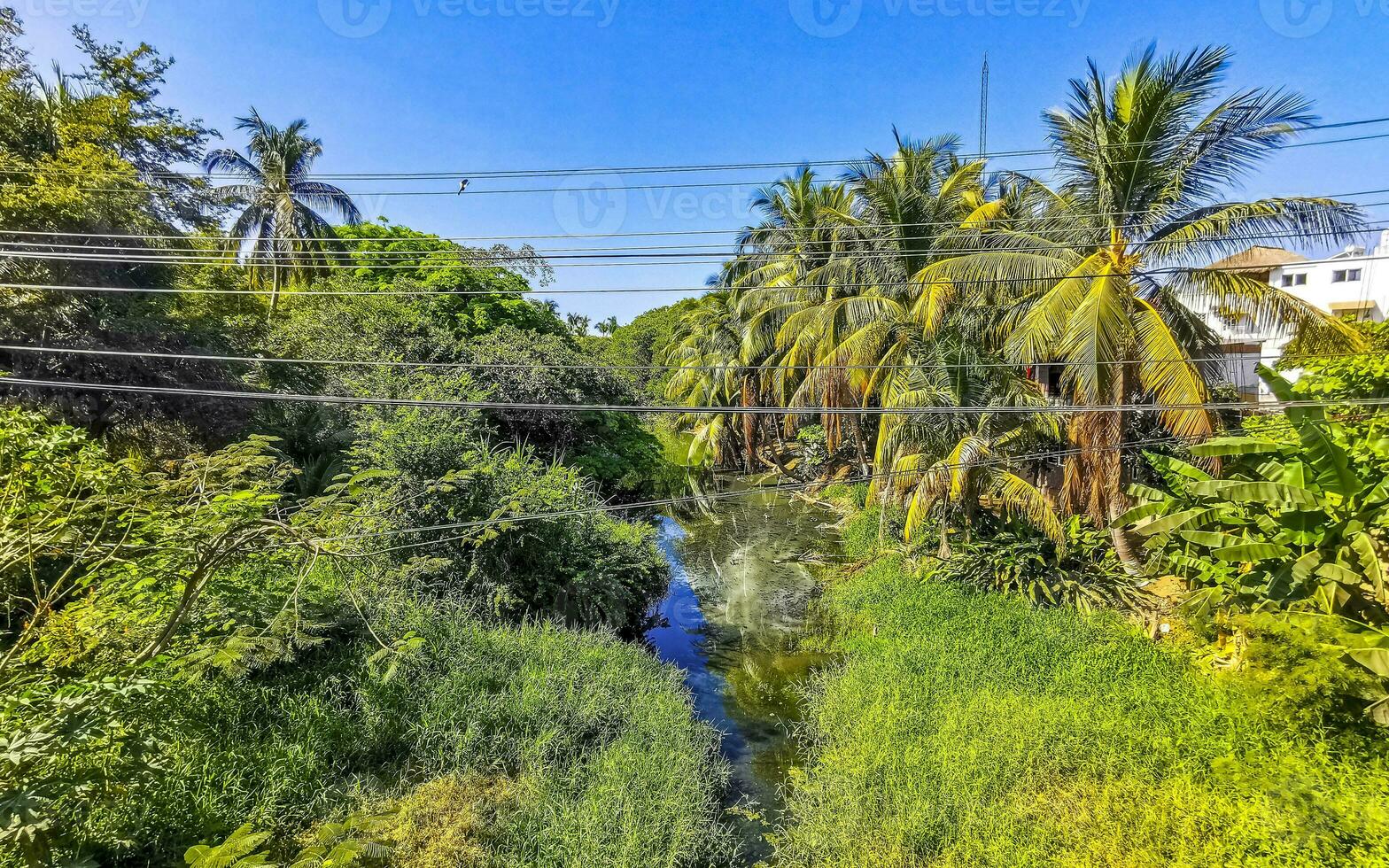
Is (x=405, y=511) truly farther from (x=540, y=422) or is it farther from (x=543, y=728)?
(x=540, y=422)

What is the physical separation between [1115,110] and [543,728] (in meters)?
11.3

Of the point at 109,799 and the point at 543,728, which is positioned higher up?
the point at 109,799

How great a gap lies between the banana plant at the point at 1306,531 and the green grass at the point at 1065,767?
0.99 metres

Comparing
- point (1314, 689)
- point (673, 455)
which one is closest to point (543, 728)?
point (1314, 689)

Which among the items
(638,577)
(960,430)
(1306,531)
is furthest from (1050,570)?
(638,577)

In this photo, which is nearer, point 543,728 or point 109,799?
point 109,799

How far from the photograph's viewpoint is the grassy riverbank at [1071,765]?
12.5ft

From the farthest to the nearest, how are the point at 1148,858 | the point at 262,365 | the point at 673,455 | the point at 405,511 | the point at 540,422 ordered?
the point at 673,455 < the point at 540,422 < the point at 262,365 < the point at 405,511 < the point at 1148,858

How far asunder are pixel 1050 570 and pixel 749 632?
5202 millimetres

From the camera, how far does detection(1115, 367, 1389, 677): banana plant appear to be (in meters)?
4.44

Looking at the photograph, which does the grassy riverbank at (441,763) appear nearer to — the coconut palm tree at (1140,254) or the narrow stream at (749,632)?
the narrow stream at (749,632)

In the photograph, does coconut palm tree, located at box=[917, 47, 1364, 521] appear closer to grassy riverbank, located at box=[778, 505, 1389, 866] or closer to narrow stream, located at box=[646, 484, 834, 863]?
grassy riverbank, located at box=[778, 505, 1389, 866]

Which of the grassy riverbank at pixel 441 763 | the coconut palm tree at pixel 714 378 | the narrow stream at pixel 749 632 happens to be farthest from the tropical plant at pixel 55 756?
the coconut palm tree at pixel 714 378

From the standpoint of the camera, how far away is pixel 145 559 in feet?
14.9
